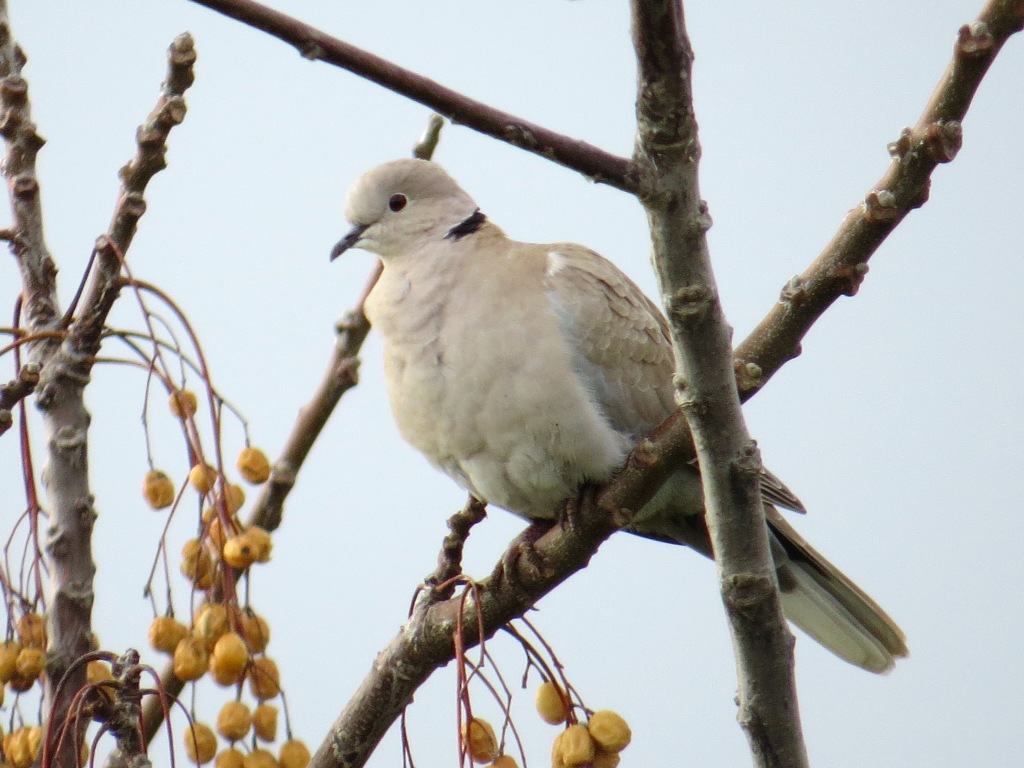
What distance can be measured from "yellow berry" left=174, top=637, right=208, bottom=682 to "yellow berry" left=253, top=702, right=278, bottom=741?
0.38ft

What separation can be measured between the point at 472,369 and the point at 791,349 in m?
0.97

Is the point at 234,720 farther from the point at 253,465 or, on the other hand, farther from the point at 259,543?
the point at 253,465

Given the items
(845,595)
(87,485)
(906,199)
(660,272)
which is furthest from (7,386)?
(845,595)

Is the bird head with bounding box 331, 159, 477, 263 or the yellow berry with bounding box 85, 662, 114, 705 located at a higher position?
the bird head with bounding box 331, 159, 477, 263

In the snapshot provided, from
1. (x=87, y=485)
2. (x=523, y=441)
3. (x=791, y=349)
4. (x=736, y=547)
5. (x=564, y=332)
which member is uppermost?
(x=564, y=332)

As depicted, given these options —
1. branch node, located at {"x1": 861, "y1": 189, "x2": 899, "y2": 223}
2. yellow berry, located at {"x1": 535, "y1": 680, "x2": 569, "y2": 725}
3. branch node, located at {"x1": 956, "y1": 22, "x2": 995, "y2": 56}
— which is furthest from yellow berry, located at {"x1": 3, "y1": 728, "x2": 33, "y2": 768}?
branch node, located at {"x1": 956, "y1": 22, "x2": 995, "y2": 56}

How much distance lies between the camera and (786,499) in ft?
9.33

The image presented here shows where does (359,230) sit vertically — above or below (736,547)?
above

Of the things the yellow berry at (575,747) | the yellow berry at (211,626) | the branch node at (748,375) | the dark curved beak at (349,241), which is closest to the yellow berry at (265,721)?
the yellow berry at (211,626)

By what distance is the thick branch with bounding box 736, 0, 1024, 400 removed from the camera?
149 cm

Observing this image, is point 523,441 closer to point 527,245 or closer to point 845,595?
point 527,245

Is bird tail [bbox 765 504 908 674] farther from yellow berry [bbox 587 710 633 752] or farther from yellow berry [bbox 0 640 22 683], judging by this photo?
yellow berry [bbox 0 640 22 683]

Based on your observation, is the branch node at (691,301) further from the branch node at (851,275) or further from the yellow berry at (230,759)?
the yellow berry at (230,759)

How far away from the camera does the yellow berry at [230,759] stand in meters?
1.80
